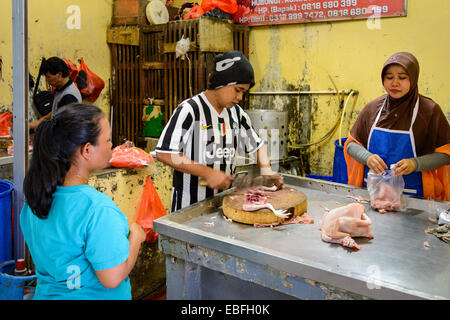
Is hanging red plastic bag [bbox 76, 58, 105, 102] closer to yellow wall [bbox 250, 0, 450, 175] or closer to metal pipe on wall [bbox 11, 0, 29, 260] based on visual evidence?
yellow wall [bbox 250, 0, 450, 175]

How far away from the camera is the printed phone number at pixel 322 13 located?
4.25m

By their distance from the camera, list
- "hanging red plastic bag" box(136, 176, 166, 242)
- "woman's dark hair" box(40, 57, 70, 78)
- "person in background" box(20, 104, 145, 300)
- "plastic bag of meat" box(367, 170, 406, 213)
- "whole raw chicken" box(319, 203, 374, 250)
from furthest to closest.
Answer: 1. "woman's dark hair" box(40, 57, 70, 78)
2. "hanging red plastic bag" box(136, 176, 166, 242)
3. "plastic bag of meat" box(367, 170, 406, 213)
4. "whole raw chicken" box(319, 203, 374, 250)
5. "person in background" box(20, 104, 145, 300)

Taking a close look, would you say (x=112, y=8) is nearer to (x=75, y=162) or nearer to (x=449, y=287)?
(x=75, y=162)

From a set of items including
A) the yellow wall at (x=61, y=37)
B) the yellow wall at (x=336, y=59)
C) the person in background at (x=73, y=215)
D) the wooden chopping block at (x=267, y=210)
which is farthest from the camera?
the yellow wall at (x=61, y=37)

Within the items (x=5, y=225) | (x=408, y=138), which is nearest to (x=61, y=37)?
(x=5, y=225)

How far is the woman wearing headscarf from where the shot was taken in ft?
7.89

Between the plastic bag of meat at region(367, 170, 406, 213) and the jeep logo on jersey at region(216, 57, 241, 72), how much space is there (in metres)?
1.09

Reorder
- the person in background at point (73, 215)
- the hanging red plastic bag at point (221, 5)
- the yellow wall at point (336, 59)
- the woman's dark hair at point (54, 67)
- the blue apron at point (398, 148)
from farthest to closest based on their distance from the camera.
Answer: the hanging red plastic bag at point (221, 5)
the woman's dark hair at point (54, 67)
the yellow wall at point (336, 59)
the blue apron at point (398, 148)
the person in background at point (73, 215)

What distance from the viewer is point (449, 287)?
1.33 metres

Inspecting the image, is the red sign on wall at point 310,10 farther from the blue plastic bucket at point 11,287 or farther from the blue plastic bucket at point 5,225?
the blue plastic bucket at point 11,287

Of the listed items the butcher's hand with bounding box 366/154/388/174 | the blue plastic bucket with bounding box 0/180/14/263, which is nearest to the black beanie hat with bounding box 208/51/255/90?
the butcher's hand with bounding box 366/154/388/174

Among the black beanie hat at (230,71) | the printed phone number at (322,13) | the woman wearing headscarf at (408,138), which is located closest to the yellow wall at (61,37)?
the printed phone number at (322,13)

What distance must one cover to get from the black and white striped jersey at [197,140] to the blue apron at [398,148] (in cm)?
100

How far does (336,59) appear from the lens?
4605 mm
